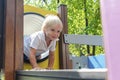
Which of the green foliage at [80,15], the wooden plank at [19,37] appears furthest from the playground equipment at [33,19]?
the green foliage at [80,15]

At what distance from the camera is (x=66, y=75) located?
47cm

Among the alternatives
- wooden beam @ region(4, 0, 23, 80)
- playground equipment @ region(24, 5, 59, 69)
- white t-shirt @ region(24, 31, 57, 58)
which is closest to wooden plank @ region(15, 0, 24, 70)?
wooden beam @ region(4, 0, 23, 80)

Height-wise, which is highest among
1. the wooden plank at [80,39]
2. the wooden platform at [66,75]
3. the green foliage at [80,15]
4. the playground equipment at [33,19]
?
the green foliage at [80,15]

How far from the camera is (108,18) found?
0.80 feet

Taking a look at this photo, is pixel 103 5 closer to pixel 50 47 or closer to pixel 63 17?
pixel 50 47

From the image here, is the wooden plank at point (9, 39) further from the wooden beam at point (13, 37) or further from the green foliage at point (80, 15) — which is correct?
the green foliage at point (80, 15)

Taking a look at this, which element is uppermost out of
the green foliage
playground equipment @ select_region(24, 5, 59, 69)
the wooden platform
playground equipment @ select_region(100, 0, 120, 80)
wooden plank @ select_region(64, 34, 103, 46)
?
the green foliage

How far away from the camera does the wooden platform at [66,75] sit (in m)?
0.33

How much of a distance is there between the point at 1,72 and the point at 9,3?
0.87ft

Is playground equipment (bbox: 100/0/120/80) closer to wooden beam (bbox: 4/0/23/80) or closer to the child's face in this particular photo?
wooden beam (bbox: 4/0/23/80)

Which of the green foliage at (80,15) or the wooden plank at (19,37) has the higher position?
the green foliage at (80,15)

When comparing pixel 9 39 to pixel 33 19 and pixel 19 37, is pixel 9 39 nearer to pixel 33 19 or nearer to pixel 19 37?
pixel 19 37

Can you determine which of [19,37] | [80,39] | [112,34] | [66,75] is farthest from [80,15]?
[112,34]

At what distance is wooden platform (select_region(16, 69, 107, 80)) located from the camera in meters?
0.33
